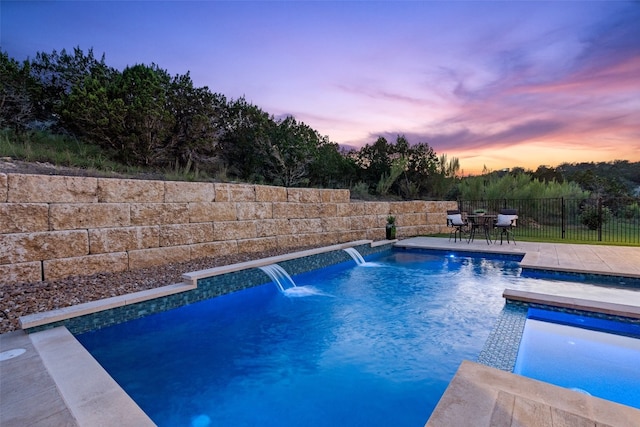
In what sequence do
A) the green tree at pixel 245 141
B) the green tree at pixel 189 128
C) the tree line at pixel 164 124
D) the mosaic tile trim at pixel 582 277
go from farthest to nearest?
1. the green tree at pixel 245 141
2. the green tree at pixel 189 128
3. the tree line at pixel 164 124
4. the mosaic tile trim at pixel 582 277

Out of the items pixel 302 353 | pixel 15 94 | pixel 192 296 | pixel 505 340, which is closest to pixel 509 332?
pixel 505 340

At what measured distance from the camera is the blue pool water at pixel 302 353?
227 cm

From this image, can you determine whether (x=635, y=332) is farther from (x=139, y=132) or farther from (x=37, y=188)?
(x=139, y=132)

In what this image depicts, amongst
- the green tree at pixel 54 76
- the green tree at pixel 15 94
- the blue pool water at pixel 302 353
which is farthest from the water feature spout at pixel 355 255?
the green tree at pixel 15 94

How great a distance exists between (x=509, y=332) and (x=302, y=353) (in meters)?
2.07

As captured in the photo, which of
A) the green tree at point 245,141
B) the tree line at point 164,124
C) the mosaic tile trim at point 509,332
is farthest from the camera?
the green tree at point 245,141

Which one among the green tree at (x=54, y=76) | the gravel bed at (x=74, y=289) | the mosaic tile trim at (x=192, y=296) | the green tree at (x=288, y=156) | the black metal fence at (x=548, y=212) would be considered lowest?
the mosaic tile trim at (x=192, y=296)

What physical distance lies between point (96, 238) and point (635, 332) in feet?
20.8

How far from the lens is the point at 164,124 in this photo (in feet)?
23.5

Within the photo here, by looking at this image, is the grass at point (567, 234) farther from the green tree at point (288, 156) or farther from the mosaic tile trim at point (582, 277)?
the green tree at point (288, 156)

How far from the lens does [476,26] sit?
23.7 ft

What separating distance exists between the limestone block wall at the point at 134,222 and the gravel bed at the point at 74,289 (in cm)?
19

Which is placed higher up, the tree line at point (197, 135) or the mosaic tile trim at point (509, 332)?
the tree line at point (197, 135)

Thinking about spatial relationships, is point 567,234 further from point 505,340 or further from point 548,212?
point 505,340
